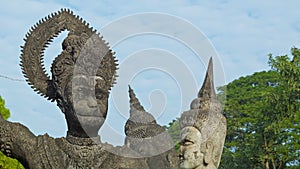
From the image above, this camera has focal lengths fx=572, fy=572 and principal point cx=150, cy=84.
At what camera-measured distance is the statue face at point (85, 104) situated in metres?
5.00

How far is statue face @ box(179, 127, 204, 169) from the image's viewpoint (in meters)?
7.19

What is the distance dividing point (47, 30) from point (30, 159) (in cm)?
125

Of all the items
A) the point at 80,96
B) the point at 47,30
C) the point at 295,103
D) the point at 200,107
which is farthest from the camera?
the point at 295,103

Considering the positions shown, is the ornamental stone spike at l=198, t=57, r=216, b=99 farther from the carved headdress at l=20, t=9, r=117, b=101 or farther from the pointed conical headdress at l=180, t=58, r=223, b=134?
the carved headdress at l=20, t=9, r=117, b=101

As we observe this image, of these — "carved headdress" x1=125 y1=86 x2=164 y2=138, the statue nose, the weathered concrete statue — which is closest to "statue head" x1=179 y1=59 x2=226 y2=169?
"carved headdress" x1=125 y1=86 x2=164 y2=138

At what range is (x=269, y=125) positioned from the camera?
A: 27578 mm

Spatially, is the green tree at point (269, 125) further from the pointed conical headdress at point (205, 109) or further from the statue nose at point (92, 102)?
the statue nose at point (92, 102)

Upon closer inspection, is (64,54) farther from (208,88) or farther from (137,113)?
(208,88)

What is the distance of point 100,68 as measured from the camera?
17.0 feet

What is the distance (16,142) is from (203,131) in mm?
2952

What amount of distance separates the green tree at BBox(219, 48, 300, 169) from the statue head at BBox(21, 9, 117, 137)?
65.2ft

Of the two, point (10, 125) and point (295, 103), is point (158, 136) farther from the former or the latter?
point (295, 103)

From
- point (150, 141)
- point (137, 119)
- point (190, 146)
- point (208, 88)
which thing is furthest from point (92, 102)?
point (208, 88)

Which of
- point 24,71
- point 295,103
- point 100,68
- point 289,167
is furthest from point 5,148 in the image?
point 289,167
